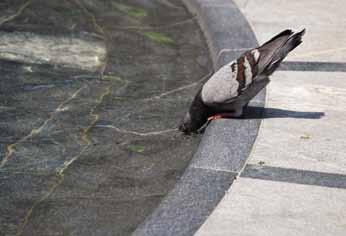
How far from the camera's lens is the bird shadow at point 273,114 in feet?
24.3

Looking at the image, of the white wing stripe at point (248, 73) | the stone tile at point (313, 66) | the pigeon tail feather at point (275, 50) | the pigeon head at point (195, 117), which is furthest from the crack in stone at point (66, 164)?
the stone tile at point (313, 66)

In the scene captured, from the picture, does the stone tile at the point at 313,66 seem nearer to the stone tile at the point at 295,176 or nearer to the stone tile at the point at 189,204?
the stone tile at the point at 295,176

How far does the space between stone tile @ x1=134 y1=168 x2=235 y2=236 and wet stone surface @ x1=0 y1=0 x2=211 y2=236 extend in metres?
0.26

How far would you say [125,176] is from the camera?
6723 millimetres

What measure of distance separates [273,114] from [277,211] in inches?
71.9

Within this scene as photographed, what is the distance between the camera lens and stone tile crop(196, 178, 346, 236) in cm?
550

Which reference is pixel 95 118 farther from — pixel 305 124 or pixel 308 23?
pixel 308 23

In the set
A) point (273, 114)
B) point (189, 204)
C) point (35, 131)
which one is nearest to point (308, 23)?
point (273, 114)

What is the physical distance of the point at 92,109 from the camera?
320 inches

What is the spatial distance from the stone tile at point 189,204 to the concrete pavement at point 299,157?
0.07 meters

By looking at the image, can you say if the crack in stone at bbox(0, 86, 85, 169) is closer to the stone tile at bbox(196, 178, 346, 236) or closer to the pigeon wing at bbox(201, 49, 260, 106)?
the pigeon wing at bbox(201, 49, 260, 106)

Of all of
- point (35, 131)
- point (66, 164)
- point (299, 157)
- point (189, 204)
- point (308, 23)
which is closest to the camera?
point (189, 204)

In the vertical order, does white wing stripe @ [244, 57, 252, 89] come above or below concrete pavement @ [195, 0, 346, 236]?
above

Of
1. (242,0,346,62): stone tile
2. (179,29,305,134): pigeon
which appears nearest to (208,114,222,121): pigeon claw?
(179,29,305,134): pigeon
